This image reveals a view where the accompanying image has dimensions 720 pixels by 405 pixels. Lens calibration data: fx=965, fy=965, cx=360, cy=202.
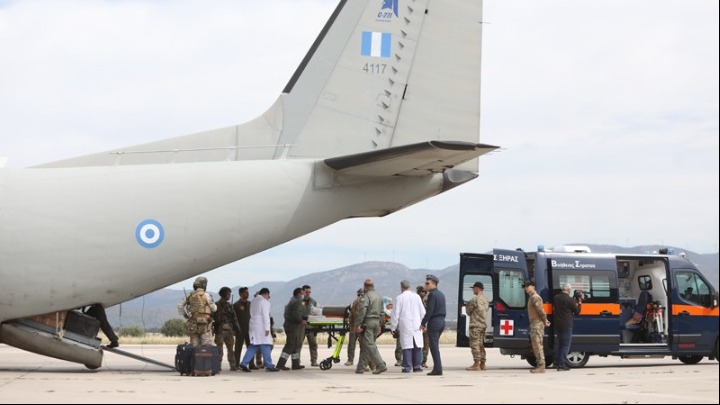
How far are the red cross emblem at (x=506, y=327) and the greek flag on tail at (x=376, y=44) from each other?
18.3 feet

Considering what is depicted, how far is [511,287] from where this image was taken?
1891cm

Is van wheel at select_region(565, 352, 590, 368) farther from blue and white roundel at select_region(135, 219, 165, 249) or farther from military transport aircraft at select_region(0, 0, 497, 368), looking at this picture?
blue and white roundel at select_region(135, 219, 165, 249)

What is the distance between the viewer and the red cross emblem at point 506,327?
1869cm

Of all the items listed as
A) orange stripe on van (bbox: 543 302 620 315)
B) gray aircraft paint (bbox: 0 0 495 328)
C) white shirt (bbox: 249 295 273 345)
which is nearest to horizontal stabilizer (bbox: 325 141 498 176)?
gray aircraft paint (bbox: 0 0 495 328)

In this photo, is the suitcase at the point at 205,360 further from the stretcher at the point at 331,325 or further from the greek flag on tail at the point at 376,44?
the greek flag on tail at the point at 376,44

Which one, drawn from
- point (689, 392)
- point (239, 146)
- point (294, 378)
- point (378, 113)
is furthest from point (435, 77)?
point (689, 392)

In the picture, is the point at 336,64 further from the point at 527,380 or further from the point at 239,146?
the point at 527,380

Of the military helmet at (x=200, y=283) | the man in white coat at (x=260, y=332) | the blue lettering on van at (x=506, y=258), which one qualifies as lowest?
the man in white coat at (x=260, y=332)

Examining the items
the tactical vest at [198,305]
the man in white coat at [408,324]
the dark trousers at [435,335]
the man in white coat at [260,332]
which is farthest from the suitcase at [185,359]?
the dark trousers at [435,335]

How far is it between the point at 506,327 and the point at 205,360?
6048mm

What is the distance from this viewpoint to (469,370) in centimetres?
1806

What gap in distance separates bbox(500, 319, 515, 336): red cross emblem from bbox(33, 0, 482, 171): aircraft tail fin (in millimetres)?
3078

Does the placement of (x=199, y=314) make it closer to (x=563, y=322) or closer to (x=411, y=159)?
(x=411, y=159)

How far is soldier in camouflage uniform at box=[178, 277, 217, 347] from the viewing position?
651 inches
